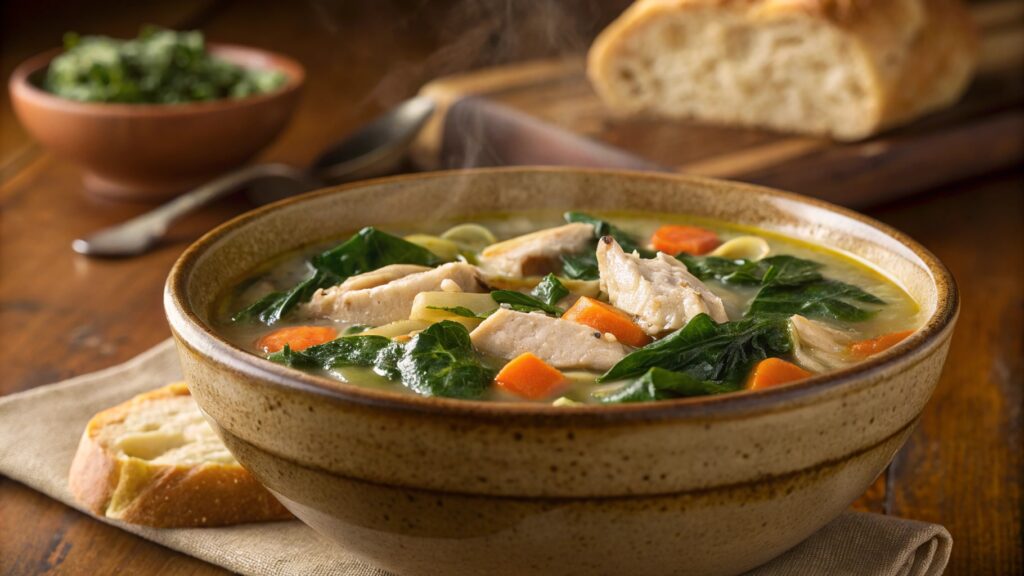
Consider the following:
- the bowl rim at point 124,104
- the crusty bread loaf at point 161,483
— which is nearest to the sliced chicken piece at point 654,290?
the crusty bread loaf at point 161,483

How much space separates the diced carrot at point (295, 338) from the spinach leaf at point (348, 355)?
149 millimetres

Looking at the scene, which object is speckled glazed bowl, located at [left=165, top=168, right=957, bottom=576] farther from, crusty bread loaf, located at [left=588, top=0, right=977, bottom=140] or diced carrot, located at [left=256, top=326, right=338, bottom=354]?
crusty bread loaf, located at [left=588, top=0, right=977, bottom=140]

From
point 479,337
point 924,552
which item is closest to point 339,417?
point 479,337

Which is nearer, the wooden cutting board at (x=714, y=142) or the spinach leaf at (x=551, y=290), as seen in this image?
the spinach leaf at (x=551, y=290)

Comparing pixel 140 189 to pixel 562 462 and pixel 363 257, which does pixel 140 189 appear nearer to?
pixel 363 257

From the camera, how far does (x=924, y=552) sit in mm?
2420

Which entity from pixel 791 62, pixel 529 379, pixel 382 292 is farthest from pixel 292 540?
pixel 791 62

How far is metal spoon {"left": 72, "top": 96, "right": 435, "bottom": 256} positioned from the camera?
4547 mm

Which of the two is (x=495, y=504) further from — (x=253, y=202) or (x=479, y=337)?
(x=253, y=202)

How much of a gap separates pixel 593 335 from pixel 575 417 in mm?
627

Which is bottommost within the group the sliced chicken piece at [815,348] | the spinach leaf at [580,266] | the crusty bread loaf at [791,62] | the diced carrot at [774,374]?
the crusty bread loaf at [791,62]

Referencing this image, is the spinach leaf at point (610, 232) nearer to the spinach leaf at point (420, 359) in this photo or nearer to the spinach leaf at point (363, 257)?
the spinach leaf at point (363, 257)

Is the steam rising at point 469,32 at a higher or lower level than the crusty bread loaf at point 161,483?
lower

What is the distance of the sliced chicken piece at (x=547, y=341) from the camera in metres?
2.32
